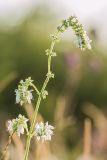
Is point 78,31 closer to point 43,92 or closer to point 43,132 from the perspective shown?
point 43,92

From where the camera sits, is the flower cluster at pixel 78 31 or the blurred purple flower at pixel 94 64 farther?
the blurred purple flower at pixel 94 64

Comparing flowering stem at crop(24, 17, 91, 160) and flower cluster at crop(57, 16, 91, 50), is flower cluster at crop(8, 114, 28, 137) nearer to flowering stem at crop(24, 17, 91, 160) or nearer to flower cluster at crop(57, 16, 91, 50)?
flowering stem at crop(24, 17, 91, 160)

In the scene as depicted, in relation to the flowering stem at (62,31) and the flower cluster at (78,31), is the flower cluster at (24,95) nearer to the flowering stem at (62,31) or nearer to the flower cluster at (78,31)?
the flowering stem at (62,31)

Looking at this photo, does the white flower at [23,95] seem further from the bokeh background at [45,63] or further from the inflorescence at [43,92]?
the bokeh background at [45,63]

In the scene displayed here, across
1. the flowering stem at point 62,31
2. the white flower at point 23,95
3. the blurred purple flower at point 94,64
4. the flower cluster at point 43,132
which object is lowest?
the flower cluster at point 43,132

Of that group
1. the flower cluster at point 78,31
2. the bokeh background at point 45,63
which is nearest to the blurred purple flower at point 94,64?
the bokeh background at point 45,63

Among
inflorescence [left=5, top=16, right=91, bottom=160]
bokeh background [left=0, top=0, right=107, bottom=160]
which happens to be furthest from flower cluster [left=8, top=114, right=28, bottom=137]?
bokeh background [left=0, top=0, right=107, bottom=160]

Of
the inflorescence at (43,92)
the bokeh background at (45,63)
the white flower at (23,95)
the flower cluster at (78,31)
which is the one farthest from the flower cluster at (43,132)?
the bokeh background at (45,63)

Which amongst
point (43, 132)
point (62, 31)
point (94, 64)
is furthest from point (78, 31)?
point (94, 64)

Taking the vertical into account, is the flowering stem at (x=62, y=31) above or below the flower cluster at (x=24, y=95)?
above
